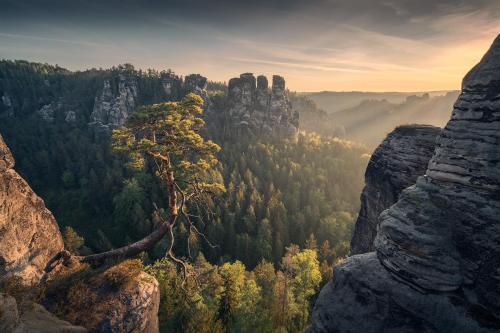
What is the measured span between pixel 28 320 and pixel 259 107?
165 meters

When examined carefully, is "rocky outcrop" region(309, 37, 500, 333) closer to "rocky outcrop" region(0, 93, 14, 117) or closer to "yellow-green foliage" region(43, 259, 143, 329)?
"yellow-green foliage" region(43, 259, 143, 329)

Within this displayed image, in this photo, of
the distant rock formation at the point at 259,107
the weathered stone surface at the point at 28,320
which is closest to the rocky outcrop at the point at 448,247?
the weathered stone surface at the point at 28,320

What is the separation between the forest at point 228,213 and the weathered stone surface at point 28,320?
658cm

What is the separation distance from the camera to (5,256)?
12.9 m

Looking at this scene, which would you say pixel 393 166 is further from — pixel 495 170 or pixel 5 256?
pixel 5 256

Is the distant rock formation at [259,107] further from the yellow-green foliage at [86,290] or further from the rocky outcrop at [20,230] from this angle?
the rocky outcrop at [20,230]

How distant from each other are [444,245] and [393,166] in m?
10.0

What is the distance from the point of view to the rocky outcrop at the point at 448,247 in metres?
11.5

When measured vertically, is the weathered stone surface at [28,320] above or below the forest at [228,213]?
above

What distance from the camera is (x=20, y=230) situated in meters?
13.9

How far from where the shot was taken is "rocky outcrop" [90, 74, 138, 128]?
16300 cm

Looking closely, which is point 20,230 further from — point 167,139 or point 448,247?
point 448,247

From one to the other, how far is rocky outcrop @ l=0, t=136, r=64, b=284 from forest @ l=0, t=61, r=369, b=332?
Result: 2799 millimetres

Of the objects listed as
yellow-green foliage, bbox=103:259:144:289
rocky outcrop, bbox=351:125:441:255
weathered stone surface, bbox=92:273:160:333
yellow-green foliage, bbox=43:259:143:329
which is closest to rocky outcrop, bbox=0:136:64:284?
yellow-green foliage, bbox=43:259:143:329
